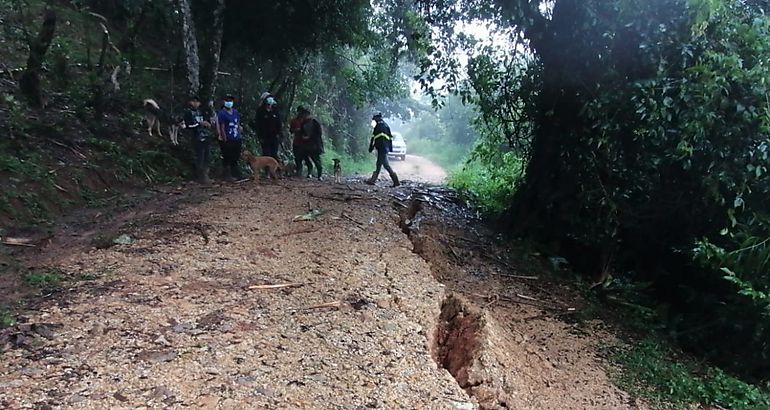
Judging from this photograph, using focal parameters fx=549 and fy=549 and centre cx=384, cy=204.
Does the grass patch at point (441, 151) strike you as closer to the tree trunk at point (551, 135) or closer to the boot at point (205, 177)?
the tree trunk at point (551, 135)

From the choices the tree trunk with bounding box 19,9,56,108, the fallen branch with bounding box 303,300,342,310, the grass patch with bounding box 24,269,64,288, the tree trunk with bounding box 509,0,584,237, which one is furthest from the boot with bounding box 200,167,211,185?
the fallen branch with bounding box 303,300,342,310

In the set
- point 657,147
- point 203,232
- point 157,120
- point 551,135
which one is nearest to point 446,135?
point 157,120

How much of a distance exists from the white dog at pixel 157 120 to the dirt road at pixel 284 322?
364 centimetres

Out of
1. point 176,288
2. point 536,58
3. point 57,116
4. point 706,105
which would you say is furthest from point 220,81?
point 706,105

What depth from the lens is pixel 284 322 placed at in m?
4.52

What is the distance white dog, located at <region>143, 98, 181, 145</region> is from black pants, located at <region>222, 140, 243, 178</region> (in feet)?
4.43

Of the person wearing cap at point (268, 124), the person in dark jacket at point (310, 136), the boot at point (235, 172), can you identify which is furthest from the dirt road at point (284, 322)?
the person in dark jacket at point (310, 136)

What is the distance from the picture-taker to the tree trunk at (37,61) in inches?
358

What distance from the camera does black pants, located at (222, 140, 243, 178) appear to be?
1097cm

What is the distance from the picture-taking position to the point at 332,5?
14.4m

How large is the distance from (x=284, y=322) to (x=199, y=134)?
6.71m

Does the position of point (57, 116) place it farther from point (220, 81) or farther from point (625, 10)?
point (625, 10)

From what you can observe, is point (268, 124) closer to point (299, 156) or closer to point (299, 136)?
point (299, 136)

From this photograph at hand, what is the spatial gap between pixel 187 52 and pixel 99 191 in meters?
4.25
